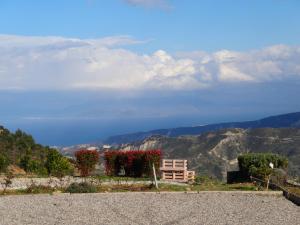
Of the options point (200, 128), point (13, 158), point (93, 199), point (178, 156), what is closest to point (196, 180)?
point (93, 199)

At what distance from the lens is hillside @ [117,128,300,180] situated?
71.1 metres

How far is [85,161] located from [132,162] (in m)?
2.30

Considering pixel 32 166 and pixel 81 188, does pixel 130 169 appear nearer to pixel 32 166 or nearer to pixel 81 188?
pixel 32 166

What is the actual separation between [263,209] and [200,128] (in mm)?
170321

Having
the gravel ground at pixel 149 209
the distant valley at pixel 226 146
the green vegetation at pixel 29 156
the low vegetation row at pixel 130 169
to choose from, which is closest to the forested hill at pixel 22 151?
the green vegetation at pixel 29 156

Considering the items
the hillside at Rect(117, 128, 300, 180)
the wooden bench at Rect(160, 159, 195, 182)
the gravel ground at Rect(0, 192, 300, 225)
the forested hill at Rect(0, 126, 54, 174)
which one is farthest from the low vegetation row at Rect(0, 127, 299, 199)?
the hillside at Rect(117, 128, 300, 180)

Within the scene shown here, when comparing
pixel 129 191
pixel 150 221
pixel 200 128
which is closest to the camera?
pixel 150 221

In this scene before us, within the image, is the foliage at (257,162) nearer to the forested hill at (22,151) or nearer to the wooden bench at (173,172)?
the wooden bench at (173,172)

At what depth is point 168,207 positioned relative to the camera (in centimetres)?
1930

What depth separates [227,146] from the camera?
79.2m

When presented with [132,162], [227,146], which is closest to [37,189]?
[132,162]

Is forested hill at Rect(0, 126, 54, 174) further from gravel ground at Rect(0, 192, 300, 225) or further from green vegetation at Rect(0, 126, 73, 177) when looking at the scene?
gravel ground at Rect(0, 192, 300, 225)

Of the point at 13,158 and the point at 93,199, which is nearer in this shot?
the point at 93,199

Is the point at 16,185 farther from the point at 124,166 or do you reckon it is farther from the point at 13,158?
the point at 13,158
